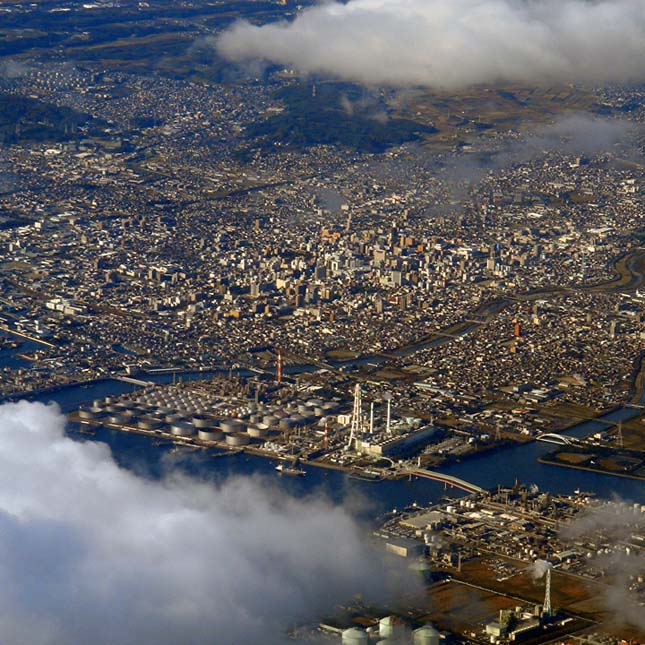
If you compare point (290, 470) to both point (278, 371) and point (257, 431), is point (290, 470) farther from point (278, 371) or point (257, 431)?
point (278, 371)

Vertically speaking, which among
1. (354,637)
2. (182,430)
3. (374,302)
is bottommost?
(374,302)

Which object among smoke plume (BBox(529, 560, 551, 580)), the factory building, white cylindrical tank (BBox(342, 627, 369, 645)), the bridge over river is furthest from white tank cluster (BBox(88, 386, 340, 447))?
white cylindrical tank (BBox(342, 627, 369, 645))

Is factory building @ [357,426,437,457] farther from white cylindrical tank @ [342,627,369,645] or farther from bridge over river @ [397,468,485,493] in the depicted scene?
white cylindrical tank @ [342,627,369,645]

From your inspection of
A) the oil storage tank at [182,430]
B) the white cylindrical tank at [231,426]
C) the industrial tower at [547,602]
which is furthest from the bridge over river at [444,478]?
the industrial tower at [547,602]

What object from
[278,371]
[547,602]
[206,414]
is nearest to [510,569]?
[547,602]

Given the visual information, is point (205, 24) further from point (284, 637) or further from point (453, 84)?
point (284, 637)

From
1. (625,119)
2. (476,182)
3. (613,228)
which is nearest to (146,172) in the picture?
(476,182)
